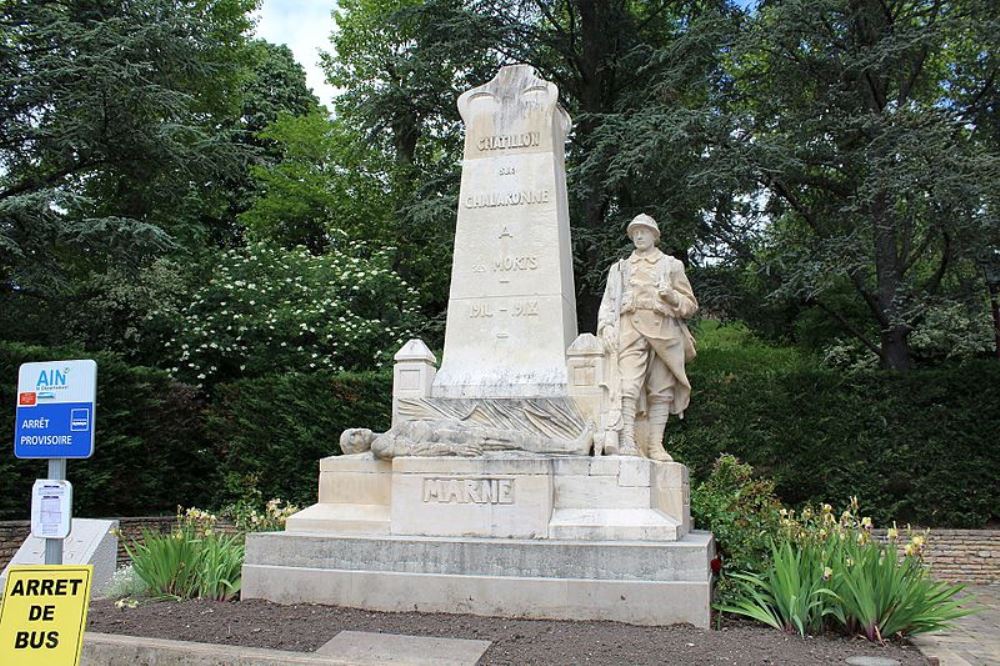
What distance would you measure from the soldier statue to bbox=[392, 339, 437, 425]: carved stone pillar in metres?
1.64

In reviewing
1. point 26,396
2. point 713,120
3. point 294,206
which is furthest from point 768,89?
point 26,396

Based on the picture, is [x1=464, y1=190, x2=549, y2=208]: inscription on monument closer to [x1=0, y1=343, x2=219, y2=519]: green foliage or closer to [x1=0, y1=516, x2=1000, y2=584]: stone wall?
[x1=0, y1=516, x2=1000, y2=584]: stone wall

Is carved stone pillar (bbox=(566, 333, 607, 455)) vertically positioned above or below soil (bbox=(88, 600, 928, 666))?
above

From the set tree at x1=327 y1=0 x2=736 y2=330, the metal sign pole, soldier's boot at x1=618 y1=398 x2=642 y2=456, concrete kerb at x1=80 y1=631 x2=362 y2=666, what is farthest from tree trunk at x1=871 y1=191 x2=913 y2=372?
the metal sign pole

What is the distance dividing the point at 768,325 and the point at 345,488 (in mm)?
11140

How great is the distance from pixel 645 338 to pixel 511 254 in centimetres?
173

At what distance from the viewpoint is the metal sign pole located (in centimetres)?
414

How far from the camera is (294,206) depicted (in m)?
22.4

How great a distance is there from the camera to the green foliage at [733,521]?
6.73 metres

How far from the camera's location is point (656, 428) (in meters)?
7.47

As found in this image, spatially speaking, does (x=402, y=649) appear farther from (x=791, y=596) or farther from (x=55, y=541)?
(x=791, y=596)

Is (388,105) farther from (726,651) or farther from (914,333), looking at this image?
(726,651)

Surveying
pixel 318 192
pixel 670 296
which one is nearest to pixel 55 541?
pixel 670 296

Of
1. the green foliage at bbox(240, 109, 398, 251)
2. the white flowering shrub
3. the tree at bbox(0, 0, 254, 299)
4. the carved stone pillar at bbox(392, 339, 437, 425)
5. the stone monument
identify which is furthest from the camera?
the green foliage at bbox(240, 109, 398, 251)
